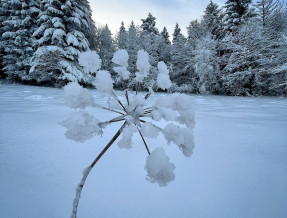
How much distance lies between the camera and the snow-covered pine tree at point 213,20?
19.6 meters

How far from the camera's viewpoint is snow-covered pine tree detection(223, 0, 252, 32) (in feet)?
58.6

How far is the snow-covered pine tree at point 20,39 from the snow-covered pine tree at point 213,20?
16.5 m

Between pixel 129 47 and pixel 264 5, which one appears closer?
pixel 264 5

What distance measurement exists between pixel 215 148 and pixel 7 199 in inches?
73.7

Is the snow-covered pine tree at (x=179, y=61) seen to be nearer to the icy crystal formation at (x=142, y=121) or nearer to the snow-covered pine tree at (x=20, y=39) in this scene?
the snow-covered pine tree at (x=20, y=39)

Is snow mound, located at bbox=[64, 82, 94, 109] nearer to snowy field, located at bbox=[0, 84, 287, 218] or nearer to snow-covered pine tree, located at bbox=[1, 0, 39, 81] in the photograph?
snowy field, located at bbox=[0, 84, 287, 218]

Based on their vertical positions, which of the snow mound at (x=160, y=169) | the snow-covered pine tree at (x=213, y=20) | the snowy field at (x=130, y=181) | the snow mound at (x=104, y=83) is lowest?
the snowy field at (x=130, y=181)

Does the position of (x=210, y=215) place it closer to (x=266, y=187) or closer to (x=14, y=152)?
(x=266, y=187)

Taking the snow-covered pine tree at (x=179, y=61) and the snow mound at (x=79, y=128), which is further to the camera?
the snow-covered pine tree at (x=179, y=61)

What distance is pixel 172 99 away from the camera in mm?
755

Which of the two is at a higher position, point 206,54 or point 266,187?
point 206,54

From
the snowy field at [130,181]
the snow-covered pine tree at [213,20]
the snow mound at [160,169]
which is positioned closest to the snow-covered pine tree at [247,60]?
the snow-covered pine tree at [213,20]

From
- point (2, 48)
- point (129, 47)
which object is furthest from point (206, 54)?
point (2, 48)

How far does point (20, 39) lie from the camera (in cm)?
1516
